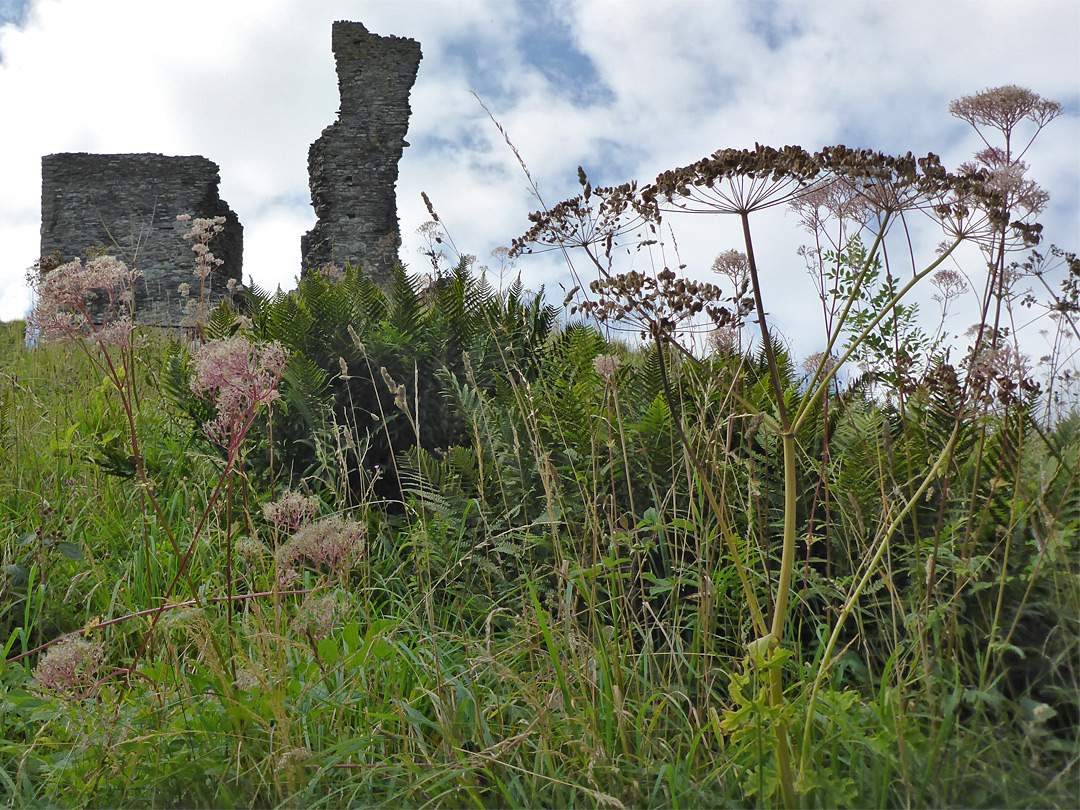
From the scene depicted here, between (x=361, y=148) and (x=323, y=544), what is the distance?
505 inches

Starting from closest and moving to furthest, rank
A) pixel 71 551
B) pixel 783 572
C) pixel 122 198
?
pixel 783 572 < pixel 71 551 < pixel 122 198

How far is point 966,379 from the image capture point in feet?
5.83

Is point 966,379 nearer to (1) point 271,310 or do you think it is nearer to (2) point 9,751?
(2) point 9,751

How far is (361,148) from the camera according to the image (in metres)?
13.5

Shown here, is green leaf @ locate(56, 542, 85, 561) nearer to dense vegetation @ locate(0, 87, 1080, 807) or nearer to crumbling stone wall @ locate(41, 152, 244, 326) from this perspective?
dense vegetation @ locate(0, 87, 1080, 807)

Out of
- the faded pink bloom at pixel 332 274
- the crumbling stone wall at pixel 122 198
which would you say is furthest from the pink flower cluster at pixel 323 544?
the crumbling stone wall at pixel 122 198

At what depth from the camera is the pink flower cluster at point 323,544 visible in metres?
1.76

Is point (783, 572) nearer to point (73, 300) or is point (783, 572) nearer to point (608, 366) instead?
point (608, 366)

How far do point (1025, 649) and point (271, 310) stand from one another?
11.1ft

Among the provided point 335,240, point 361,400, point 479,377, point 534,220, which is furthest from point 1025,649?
point 335,240

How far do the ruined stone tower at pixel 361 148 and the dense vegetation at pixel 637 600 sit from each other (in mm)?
10554

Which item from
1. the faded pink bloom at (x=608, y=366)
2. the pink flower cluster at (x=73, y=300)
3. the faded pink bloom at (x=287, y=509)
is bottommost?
the faded pink bloom at (x=287, y=509)

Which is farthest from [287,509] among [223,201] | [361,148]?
[223,201]

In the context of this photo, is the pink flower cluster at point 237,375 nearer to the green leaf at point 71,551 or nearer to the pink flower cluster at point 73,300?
the pink flower cluster at point 73,300
